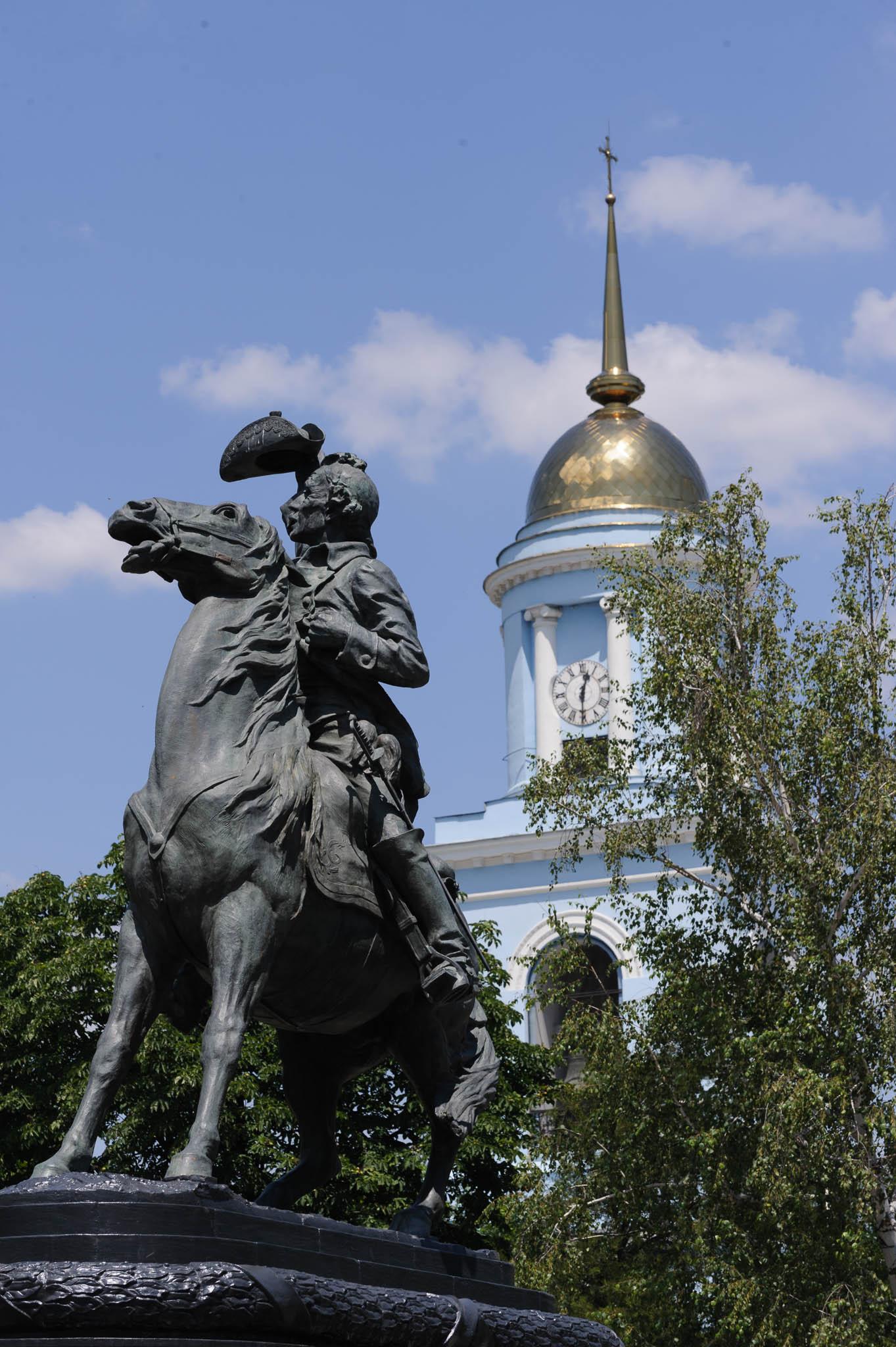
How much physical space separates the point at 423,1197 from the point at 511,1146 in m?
18.9

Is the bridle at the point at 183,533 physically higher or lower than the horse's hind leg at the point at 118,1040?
higher

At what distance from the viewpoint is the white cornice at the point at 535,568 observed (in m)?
51.4

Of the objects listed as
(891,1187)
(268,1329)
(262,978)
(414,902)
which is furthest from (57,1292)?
(891,1187)

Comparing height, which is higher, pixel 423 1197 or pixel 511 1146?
pixel 511 1146

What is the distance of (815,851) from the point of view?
23172 millimetres

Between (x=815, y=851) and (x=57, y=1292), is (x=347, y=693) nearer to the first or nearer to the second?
Answer: (x=57, y=1292)

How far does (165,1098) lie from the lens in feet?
77.3

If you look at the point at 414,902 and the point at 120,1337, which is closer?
the point at 120,1337

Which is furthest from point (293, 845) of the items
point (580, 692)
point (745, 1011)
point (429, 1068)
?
point (580, 692)

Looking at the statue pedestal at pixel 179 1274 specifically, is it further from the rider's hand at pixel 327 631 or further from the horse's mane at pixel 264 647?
the rider's hand at pixel 327 631

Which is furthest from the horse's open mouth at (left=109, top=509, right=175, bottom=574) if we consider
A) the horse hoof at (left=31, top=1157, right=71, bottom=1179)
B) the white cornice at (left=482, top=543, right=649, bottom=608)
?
the white cornice at (left=482, top=543, right=649, bottom=608)

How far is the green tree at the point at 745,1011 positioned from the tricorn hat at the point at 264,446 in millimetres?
13936

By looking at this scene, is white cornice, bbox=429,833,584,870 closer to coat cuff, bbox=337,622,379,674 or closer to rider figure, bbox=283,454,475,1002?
rider figure, bbox=283,454,475,1002

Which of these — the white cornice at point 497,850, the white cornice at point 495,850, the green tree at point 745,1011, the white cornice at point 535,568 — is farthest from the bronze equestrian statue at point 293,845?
the white cornice at point 535,568
